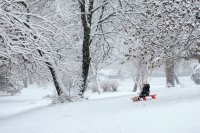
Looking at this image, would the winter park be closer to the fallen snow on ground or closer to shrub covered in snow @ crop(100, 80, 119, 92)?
the fallen snow on ground

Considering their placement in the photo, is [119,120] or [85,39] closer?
[119,120]

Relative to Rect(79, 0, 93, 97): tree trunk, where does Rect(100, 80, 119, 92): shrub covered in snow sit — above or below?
below

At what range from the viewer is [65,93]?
18.2m

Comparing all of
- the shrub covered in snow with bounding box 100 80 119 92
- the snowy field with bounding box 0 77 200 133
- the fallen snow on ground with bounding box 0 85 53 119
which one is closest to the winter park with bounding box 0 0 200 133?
the snowy field with bounding box 0 77 200 133

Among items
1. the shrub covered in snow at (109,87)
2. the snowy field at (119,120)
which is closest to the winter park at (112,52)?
the snowy field at (119,120)

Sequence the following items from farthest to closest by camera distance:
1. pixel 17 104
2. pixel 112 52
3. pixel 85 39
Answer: pixel 17 104 < pixel 112 52 < pixel 85 39

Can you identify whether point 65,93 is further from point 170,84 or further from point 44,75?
point 170,84

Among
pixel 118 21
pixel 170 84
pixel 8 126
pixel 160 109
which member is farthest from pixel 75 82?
pixel 170 84

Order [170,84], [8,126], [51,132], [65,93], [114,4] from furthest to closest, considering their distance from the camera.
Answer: [170,84], [114,4], [65,93], [8,126], [51,132]

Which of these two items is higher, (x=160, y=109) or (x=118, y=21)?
(x=118, y=21)

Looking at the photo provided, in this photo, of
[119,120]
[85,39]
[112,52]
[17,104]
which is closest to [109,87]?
[17,104]

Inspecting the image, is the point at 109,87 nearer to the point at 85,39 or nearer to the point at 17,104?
the point at 17,104

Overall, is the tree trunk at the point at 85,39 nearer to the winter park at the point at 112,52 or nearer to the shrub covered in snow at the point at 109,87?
the winter park at the point at 112,52

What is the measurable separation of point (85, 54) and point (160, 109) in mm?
8168
